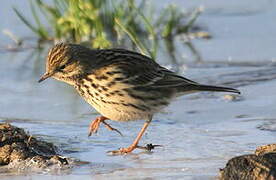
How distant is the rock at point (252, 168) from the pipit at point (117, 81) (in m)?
1.82

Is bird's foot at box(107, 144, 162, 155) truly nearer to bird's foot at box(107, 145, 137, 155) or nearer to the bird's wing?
bird's foot at box(107, 145, 137, 155)

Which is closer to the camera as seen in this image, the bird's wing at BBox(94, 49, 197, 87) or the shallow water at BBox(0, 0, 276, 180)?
the shallow water at BBox(0, 0, 276, 180)

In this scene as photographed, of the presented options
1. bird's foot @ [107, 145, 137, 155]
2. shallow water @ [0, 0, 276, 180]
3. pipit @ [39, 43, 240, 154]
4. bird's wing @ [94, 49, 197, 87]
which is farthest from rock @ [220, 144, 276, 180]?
bird's wing @ [94, 49, 197, 87]

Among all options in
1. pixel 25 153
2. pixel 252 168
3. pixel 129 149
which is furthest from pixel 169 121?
pixel 252 168

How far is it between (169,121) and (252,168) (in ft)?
10.1

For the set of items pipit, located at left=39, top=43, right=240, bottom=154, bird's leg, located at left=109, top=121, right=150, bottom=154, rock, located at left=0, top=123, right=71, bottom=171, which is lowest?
rock, located at left=0, top=123, right=71, bottom=171

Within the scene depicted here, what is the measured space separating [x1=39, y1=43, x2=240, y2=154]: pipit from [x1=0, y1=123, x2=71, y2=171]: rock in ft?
2.28

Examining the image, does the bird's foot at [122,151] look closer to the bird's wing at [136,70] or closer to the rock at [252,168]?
the bird's wing at [136,70]

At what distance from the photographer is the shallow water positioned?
7.23m

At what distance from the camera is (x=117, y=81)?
26.7ft

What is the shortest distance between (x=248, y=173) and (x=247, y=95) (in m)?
3.96

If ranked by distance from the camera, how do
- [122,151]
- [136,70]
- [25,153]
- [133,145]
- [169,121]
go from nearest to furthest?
[25,153]
[122,151]
[133,145]
[136,70]
[169,121]

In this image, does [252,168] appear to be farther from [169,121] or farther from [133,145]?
[169,121]

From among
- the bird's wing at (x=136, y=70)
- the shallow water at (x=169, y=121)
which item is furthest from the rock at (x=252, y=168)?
the bird's wing at (x=136, y=70)
